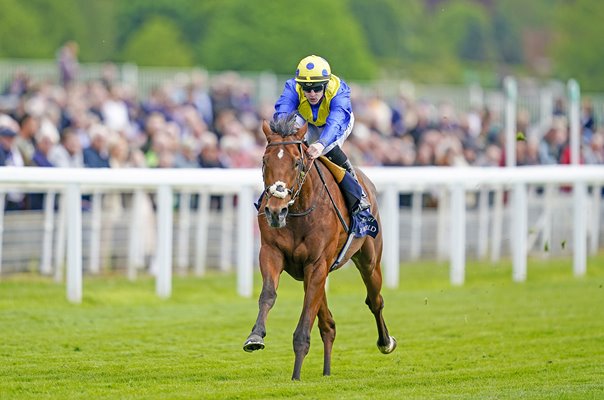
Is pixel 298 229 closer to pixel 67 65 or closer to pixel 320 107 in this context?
pixel 320 107

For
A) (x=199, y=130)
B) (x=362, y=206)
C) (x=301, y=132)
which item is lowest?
(x=362, y=206)

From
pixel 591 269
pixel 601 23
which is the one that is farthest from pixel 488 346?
pixel 601 23

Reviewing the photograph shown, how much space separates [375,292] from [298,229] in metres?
1.33

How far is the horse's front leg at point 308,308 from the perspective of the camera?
894 centimetres

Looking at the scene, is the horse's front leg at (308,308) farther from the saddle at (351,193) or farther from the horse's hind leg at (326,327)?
the saddle at (351,193)

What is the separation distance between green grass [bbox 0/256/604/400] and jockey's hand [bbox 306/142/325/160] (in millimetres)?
1381

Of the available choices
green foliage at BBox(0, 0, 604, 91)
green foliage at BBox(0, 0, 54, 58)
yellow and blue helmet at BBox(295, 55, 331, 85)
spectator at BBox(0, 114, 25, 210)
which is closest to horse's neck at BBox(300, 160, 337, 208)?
yellow and blue helmet at BBox(295, 55, 331, 85)

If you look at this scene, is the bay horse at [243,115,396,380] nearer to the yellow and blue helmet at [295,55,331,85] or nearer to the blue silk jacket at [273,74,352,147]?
the blue silk jacket at [273,74,352,147]

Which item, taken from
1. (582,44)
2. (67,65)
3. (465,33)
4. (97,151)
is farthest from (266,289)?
(465,33)

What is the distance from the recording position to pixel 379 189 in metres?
15.6

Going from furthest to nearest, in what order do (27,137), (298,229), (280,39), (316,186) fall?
(280,39) < (27,137) < (316,186) < (298,229)

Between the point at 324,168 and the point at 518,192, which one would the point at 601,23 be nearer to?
the point at 518,192

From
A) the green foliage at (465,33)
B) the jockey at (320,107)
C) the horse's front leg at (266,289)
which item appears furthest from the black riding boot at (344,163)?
the green foliage at (465,33)

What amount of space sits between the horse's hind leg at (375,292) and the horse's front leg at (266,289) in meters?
1.24
